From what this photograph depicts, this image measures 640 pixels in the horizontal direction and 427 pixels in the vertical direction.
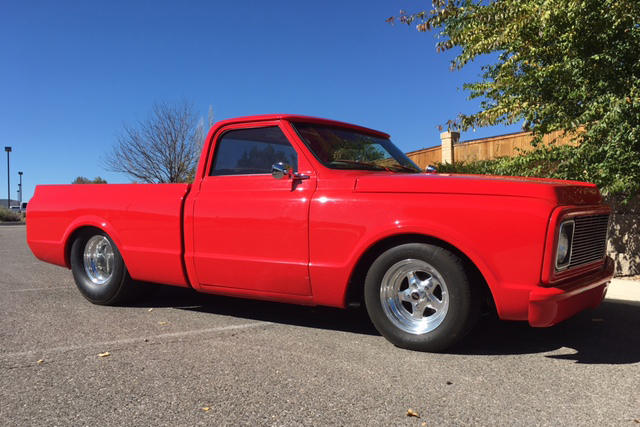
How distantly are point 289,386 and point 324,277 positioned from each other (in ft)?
3.42

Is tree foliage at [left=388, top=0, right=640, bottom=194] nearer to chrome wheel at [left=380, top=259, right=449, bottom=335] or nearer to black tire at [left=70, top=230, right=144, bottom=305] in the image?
chrome wheel at [left=380, top=259, right=449, bottom=335]

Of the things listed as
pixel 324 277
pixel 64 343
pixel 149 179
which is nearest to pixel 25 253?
pixel 64 343

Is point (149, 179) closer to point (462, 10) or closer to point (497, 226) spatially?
point (462, 10)

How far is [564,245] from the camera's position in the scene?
3.44 meters

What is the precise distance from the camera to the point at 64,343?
4.01 metres

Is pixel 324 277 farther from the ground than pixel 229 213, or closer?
closer

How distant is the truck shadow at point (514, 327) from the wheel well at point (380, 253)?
0.36 m

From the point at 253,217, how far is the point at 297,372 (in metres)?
1.42

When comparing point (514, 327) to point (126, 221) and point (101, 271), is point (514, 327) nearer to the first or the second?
point (126, 221)

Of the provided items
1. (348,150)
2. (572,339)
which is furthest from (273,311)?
(572,339)

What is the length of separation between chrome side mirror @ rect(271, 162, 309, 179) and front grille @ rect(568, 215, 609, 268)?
203 cm

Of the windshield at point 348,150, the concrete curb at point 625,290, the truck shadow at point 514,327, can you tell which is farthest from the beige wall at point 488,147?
the windshield at point 348,150

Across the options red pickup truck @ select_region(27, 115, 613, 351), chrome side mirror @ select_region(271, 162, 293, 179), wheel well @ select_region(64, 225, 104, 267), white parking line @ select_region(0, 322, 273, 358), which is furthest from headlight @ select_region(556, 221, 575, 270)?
wheel well @ select_region(64, 225, 104, 267)

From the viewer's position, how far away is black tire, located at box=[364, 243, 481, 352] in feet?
11.5
